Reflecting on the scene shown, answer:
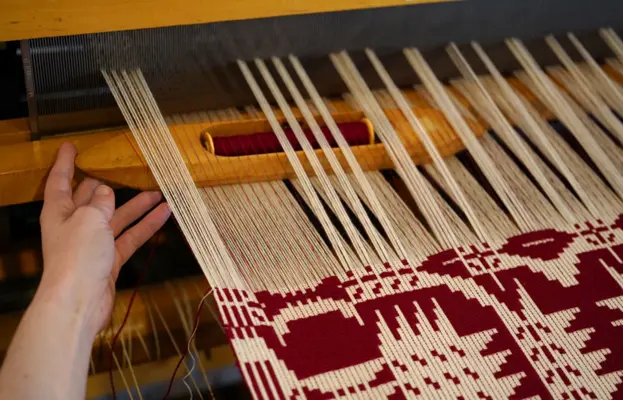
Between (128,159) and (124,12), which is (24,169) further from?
(124,12)

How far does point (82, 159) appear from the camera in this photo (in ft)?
3.53

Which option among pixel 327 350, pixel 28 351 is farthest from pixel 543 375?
pixel 28 351

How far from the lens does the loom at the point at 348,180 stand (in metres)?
0.96

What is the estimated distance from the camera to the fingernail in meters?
1.04

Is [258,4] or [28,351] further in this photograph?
[258,4]

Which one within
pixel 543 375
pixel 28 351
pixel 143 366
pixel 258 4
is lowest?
pixel 543 375

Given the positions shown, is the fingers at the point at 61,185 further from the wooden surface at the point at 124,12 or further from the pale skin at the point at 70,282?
the wooden surface at the point at 124,12

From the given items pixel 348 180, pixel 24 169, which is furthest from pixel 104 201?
pixel 348 180

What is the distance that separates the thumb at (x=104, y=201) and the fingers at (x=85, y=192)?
0.08 ft

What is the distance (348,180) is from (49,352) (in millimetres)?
512

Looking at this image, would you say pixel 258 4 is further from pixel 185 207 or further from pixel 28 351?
pixel 28 351

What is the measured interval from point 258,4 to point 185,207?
1.04ft

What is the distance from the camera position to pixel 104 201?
1.03 m

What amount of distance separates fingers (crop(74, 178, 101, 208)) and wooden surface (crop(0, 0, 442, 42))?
0.21 m
